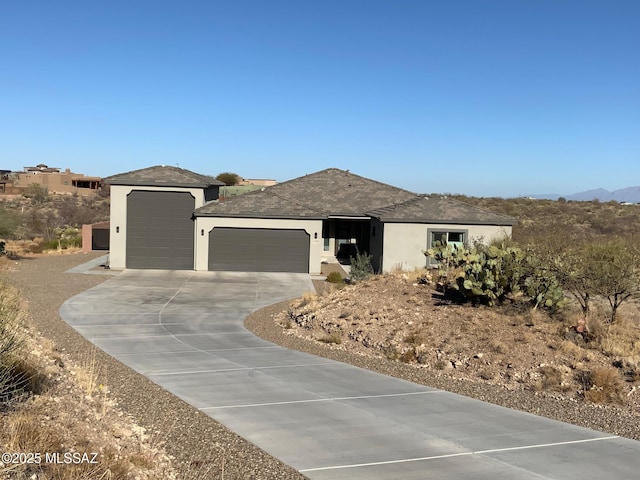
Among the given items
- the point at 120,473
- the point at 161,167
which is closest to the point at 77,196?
the point at 161,167

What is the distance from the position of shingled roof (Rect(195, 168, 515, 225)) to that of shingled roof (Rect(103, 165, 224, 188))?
1320 millimetres

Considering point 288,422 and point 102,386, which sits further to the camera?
point 102,386

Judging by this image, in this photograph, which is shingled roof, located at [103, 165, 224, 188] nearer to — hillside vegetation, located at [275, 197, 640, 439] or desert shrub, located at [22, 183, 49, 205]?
hillside vegetation, located at [275, 197, 640, 439]

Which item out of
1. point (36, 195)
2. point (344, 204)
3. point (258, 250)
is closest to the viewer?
point (258, 250)

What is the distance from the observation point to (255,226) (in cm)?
3017

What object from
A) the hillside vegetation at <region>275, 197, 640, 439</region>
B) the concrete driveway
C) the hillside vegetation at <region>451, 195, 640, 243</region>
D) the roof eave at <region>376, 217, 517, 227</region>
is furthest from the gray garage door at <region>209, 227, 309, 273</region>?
the hillside vegetation at <region>451, 195, 640, 243</region>

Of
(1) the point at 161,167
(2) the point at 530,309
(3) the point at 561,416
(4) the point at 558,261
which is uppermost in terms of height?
(1) the point at 161,167

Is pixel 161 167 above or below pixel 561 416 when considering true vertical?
above

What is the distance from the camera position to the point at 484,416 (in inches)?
368

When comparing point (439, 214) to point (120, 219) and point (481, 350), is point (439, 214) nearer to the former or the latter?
point (120, 219)

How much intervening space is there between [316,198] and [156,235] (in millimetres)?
9434

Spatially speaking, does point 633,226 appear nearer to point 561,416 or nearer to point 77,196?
point 561,416

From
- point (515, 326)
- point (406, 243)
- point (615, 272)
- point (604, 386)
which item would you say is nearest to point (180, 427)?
point (604, 386)

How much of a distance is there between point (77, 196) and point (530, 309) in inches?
2762
